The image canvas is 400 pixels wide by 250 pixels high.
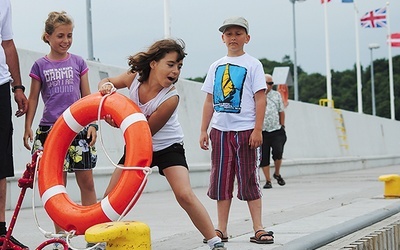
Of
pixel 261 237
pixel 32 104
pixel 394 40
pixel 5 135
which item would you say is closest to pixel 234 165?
pixel 261 237

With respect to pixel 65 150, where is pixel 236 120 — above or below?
above

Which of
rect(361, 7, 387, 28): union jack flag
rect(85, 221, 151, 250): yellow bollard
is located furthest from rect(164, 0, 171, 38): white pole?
rect(361, 7, 387, 28): union jack flag

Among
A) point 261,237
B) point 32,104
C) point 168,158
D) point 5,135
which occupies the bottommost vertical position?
point 261,237

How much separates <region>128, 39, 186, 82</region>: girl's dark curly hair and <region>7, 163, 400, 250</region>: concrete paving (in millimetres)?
1110

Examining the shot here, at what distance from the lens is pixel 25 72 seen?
10.6m

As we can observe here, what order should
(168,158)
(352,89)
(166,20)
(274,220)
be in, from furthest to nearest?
(352,89) < (166,20) < (274,220) < (168,158)

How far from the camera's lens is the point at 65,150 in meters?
5.39

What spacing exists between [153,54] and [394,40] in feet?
135

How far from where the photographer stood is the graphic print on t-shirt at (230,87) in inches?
261

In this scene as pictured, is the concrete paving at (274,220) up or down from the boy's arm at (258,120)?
down

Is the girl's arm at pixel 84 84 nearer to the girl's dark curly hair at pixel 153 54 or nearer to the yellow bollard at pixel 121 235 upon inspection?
the girl's dark curly hair at pixel 153 54

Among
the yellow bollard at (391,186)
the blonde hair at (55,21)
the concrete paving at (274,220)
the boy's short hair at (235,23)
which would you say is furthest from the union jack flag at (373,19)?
the blonde hair at (55,21)

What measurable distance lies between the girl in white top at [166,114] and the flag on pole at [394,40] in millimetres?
40485

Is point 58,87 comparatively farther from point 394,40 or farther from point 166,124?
point 394,40
